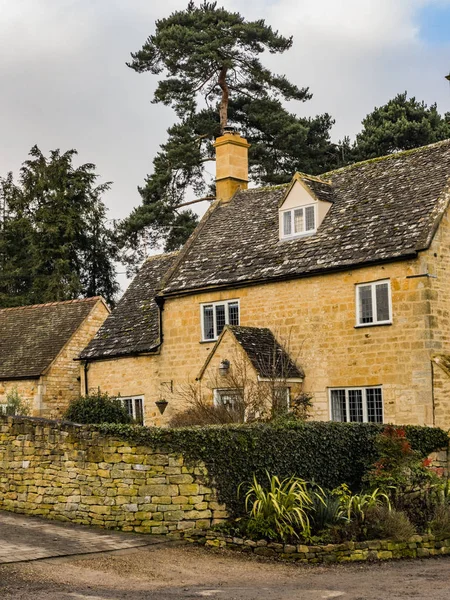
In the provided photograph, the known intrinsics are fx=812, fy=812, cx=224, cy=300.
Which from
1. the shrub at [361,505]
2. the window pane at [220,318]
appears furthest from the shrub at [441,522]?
the window pane at [220,318]

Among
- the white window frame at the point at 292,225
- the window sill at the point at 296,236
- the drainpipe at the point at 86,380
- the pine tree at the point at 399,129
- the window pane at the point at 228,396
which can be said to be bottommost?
the window pane at the point at 228,396

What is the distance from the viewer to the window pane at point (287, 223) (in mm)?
25188

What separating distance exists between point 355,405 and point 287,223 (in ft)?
21.2

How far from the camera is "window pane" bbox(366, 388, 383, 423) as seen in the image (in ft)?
69.6

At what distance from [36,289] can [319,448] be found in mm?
37154

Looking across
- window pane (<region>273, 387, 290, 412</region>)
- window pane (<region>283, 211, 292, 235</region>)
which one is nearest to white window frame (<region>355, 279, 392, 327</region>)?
window pane (<region>273, 387, 290, 412</region>)

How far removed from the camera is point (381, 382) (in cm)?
2109

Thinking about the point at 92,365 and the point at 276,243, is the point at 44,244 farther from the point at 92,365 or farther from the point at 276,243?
the point at 276,243

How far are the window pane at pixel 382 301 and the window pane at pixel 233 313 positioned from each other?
5.01 metres

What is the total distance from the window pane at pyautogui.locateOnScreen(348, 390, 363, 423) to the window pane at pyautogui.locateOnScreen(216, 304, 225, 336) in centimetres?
505

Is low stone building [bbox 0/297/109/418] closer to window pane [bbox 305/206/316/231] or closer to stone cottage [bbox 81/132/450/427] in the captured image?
stone cottage [bbox 81/132/450/427]

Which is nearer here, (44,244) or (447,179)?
(447,179)

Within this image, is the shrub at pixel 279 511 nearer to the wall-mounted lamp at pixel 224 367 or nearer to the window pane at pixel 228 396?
the window pane at pixel 228 396

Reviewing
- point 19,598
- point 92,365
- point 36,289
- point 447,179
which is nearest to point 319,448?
point 19,598
